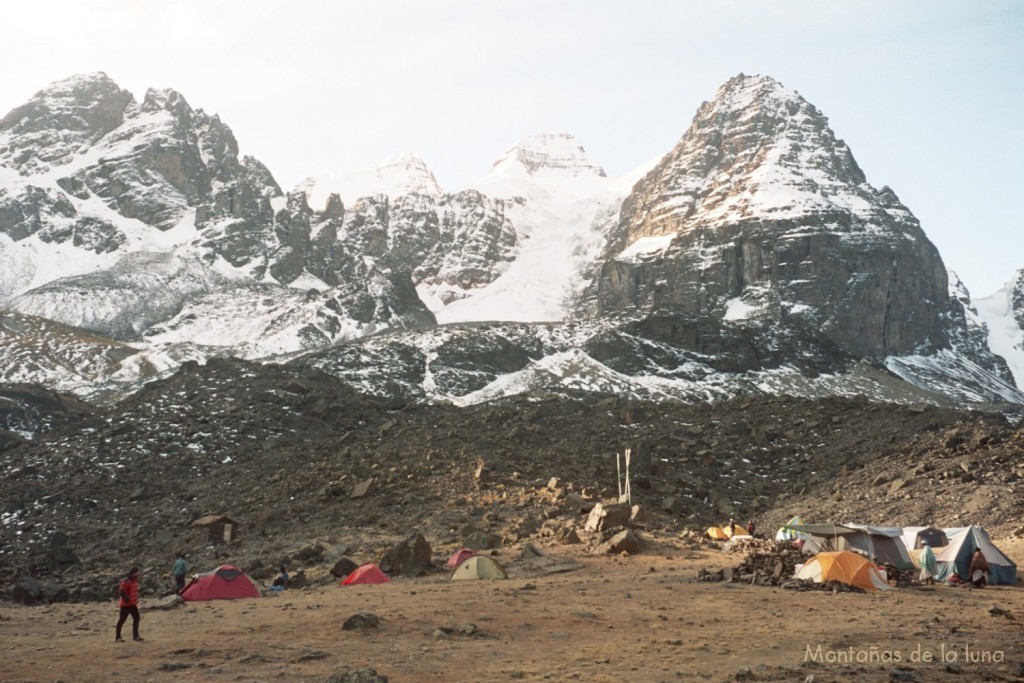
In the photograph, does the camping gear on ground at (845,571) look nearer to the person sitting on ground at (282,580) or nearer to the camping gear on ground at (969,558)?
the camping gear on ground at (969,558)

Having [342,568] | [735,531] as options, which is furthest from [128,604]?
[735,531]

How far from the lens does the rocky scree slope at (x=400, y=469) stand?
151 feet

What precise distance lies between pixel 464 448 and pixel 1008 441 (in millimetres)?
32833

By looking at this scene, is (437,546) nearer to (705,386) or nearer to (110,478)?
(110,478)

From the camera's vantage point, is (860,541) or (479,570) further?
(860,541)

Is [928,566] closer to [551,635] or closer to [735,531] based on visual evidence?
[735,531]

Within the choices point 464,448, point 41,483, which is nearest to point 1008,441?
point 464,448

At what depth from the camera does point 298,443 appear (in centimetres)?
6612

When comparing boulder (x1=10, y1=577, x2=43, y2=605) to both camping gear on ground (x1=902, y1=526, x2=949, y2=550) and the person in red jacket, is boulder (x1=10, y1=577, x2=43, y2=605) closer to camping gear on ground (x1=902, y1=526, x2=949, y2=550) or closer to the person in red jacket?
the person in red jacket

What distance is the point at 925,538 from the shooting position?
132 feet

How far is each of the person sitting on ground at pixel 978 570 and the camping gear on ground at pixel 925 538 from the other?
480 cm

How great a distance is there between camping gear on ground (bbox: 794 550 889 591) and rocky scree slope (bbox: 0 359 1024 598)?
1325 centimetres

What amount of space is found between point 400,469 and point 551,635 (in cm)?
3098

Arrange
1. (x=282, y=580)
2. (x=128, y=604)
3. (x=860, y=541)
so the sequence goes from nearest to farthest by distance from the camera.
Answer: (x=128, y=604)
(x=282, y=580)
(x=860, y=541)
